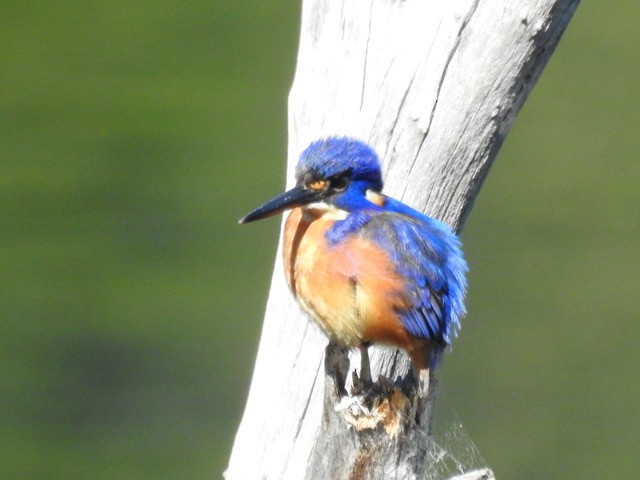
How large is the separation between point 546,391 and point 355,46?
3.75 m

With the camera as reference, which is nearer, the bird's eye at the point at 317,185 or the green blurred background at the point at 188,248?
the bird's eye at the point at 317,185

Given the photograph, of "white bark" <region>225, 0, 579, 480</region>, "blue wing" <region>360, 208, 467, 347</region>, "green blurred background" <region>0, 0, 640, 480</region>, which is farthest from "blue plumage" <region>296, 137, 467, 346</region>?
"green blurred background" <region>0, 0, 640, 480</region>

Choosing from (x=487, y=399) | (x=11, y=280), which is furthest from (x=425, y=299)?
(x=11, y=280)

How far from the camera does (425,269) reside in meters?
2.81

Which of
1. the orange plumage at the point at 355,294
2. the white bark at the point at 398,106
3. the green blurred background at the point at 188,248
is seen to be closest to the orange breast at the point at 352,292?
the orange plumage at the point at 355,294

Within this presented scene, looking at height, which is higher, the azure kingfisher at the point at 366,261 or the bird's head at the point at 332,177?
the bird's head at the point at 332,177

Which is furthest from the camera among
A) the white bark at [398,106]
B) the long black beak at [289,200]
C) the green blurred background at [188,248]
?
the green blurred background at [188,248]

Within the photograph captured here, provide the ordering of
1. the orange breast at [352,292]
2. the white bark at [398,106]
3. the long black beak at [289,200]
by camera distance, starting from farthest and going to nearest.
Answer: the white bark at [398,106] < the long black beak at [289,200] < the orange breast at [352,292]

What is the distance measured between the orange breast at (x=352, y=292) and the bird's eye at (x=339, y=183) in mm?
90

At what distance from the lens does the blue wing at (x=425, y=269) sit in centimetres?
278

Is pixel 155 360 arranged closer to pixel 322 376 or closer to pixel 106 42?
pixel 106 42

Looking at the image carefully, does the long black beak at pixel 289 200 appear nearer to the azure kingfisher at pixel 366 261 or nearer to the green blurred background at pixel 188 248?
the azure kingfisher at pixel 366 261

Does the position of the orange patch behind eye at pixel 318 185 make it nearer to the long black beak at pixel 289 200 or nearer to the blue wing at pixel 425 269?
the long black beak at pixel 289 200

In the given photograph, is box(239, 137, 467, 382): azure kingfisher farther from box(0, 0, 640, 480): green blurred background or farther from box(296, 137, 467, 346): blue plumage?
box(0, 0, 640, 480): green blurred background
